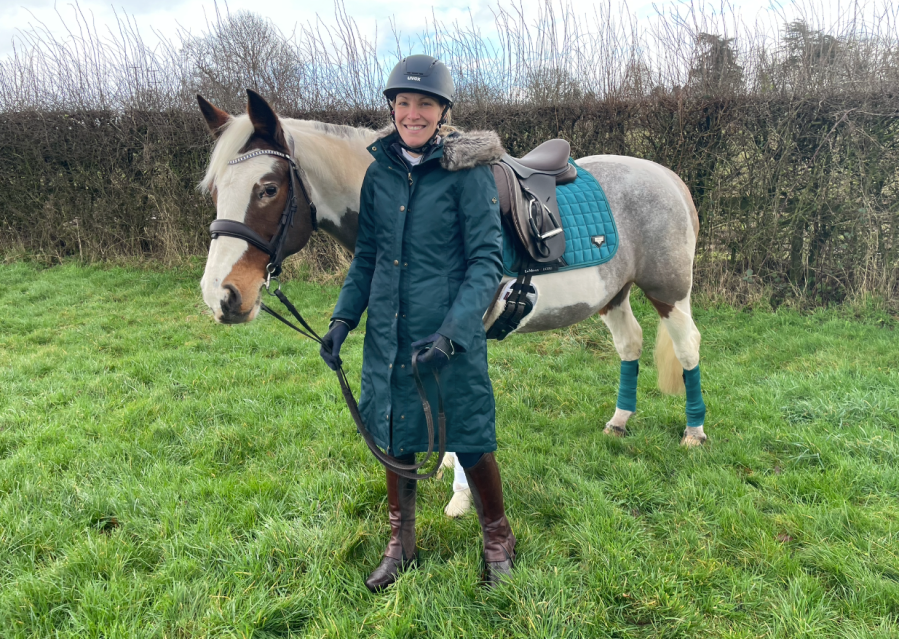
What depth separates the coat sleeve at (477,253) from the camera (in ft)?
5.50

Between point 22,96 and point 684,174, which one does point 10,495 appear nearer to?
point 684,174

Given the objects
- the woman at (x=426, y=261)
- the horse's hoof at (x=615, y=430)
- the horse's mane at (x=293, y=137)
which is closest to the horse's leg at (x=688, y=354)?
the horse's hoof at (x=615, y=430)

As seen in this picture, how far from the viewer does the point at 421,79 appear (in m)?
1.75

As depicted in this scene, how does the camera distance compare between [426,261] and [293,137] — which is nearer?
[426,261]

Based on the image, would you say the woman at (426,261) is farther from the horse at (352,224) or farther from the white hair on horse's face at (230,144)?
the white hair on horse's face at (230,144)

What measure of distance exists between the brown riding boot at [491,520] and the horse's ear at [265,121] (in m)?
1.59

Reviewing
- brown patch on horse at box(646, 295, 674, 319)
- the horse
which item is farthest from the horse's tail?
brown patch on horse at box(646, 295, 674, 319)

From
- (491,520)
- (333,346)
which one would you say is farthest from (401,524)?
(333,346)

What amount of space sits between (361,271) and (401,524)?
112 cm

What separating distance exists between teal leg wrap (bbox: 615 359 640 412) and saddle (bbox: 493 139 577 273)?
1.41 metres

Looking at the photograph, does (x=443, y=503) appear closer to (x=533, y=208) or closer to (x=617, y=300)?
(x=533, y=208)

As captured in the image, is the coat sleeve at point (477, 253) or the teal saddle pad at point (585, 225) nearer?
the coat sleeve at point (477, 253)

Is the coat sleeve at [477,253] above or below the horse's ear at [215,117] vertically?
below

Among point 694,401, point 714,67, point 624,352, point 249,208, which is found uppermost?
point 714,67
